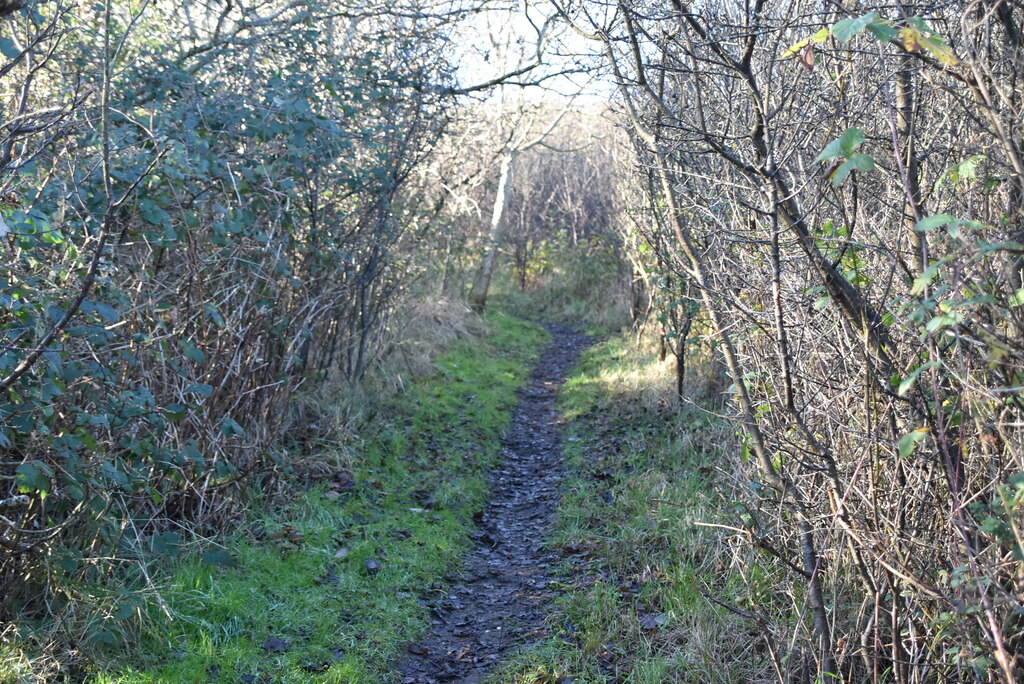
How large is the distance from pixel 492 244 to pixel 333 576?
11.6 m

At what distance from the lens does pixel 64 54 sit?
19.9 feet

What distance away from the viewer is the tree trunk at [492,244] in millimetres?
16859

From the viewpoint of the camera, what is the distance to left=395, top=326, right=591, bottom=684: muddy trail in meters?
4.75

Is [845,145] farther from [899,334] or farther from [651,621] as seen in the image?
[651,621]

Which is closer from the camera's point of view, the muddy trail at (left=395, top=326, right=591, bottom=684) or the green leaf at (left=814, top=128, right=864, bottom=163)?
the green leaf at (left=814, top=128, right=864, bottom=163)

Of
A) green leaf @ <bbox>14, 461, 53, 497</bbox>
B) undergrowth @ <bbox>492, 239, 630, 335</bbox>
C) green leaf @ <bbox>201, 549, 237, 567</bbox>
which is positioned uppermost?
undergrowth @ <bbox>492, 239, 630, 335</bbox>

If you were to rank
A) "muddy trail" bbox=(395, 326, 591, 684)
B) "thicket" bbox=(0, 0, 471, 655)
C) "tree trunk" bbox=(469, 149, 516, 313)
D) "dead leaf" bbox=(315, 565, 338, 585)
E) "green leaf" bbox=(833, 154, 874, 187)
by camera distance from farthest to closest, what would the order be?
"tree trunk" bbox=(469, 149, 516, 313) < "dead leaf" bbox=(315, 565, 338, 585) < "muddy trail" bbox=(395, 326, 591, 684) < "thicket" bbox=(0, 0, 471, 655) < "green leaf" bbox=(833, 154, 874, 187)

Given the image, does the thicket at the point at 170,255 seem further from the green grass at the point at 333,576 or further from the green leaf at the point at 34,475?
the green grass at the point at 333,576

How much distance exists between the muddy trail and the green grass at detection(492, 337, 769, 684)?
19 centimetres

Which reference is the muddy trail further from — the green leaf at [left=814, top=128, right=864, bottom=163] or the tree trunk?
the tree trunk

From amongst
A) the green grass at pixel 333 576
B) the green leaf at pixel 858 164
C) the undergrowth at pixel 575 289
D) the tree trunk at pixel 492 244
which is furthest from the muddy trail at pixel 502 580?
the undergrowth at pixel 575 289

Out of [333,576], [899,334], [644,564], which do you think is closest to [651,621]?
[644,564]

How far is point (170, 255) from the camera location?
5.94 metres

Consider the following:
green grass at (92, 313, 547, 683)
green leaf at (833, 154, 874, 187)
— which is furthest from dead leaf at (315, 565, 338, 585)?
green leaf at (833, 154, 874, 187)
